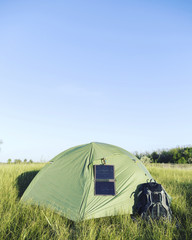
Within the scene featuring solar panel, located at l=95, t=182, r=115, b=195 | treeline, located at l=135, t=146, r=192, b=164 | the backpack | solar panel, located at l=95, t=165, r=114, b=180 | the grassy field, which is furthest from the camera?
treeline, located at l=135, t=146, r=192, b=164

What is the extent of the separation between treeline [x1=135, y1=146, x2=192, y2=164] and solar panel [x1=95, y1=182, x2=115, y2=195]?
13.2 metres

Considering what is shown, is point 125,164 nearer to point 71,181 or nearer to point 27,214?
point 71,181

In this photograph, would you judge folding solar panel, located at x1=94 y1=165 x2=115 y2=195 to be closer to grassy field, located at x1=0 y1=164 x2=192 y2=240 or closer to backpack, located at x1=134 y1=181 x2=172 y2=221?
grassy field, located at x1=0 y1=164 x2=192 y2=240

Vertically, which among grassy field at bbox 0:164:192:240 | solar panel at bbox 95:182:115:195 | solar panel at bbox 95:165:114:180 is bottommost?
grassy field at bbox 0:164:192:240

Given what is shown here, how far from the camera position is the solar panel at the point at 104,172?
17.1 ft

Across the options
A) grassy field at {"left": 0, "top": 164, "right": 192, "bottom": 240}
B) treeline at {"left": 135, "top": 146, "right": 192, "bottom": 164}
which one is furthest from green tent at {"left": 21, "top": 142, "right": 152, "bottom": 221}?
treeline at {"left": 135, "top": 146, "right": 192, "bottom": 164}

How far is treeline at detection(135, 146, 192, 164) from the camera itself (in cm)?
1820

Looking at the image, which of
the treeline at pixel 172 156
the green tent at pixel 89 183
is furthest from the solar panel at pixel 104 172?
the treeline at pixel 172 156

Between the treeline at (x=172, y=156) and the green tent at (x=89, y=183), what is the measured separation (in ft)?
41.8

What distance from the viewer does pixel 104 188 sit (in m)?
5.07

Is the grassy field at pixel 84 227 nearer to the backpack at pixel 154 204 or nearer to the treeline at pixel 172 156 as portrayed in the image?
the backpack at pixel 154 204

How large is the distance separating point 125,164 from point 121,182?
54 cm

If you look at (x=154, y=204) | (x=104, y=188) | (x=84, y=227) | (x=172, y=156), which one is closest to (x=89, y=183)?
(x=104, y=188)

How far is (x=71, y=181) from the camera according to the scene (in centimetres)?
526
